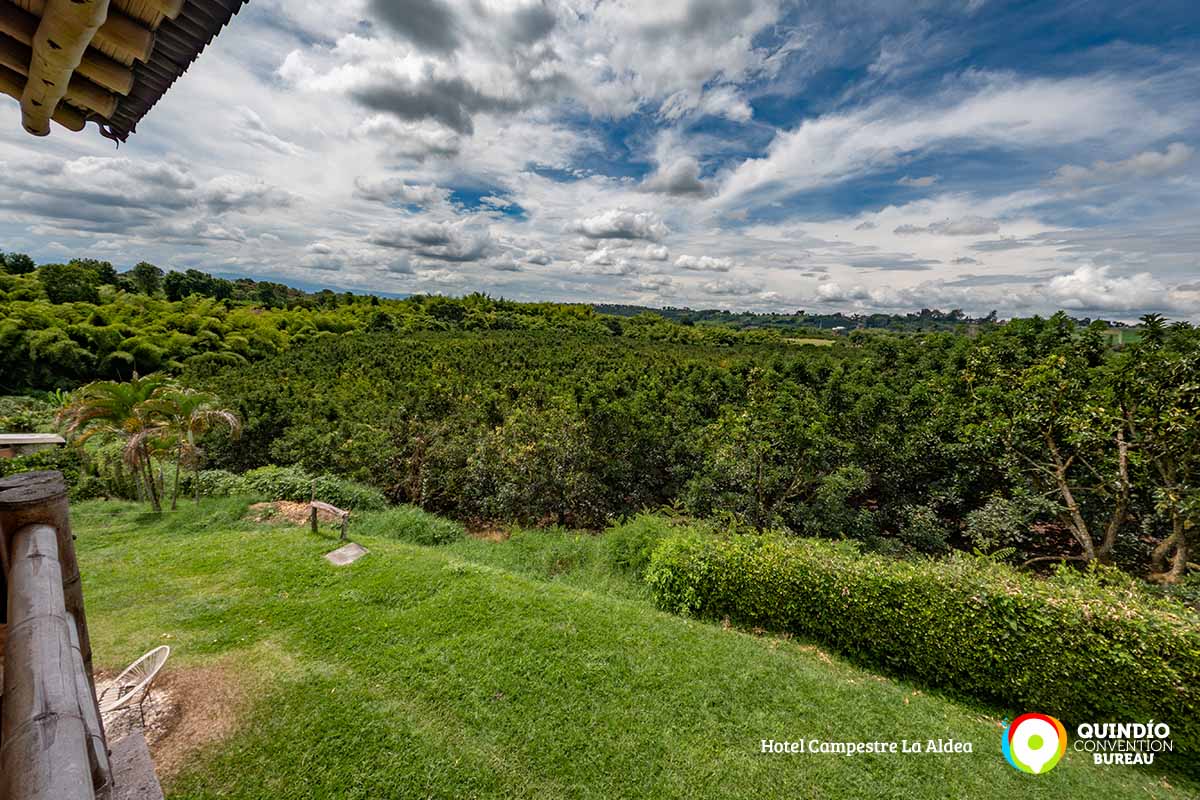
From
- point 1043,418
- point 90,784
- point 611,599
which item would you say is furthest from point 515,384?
point 90,784

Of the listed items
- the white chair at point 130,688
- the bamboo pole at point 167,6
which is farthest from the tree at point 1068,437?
the white chair at point 130,688

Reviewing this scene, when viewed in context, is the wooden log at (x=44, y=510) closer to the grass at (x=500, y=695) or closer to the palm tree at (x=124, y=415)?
the grass at (x=500, y=695)

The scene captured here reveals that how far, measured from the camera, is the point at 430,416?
14.6 m

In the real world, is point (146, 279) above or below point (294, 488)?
above

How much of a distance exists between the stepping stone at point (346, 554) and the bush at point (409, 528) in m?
1.58

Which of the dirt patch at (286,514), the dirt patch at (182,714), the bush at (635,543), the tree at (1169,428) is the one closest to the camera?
the dirt patch at (182,714)

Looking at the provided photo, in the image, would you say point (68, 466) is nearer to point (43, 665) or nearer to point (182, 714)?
point (182, 714)

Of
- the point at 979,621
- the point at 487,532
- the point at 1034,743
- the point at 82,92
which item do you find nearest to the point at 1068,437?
the point at 979,621

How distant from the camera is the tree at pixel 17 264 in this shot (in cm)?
3525

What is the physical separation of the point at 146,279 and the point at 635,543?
5934cm

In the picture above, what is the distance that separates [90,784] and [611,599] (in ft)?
24.9

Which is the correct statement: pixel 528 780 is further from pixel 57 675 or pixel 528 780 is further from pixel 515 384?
pixel 515 384

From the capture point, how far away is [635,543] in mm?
9625

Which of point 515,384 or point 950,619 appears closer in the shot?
point 950,619
